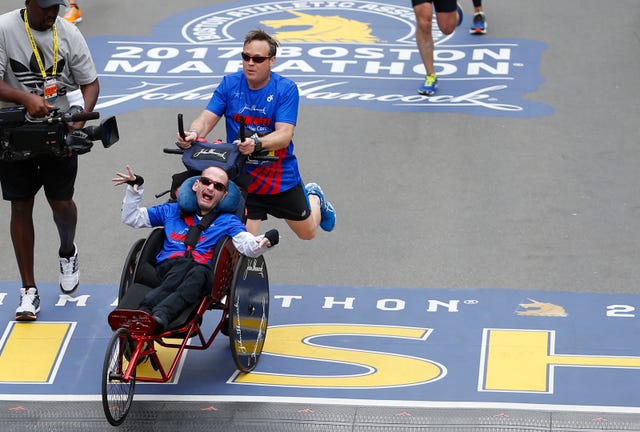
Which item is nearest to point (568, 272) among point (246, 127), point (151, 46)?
point (246, 127)

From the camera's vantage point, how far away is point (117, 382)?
6.25m

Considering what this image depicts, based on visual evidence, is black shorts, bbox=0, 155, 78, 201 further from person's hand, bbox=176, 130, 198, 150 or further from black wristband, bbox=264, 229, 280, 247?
black wristband, bbox=264, 229, 280, 247

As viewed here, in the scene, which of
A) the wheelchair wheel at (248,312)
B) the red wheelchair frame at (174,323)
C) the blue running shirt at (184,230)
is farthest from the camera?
the blue running shirt at (184,230)

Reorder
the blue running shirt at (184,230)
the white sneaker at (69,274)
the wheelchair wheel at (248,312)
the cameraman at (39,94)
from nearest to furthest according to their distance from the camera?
1. the wheelchair wheel at (248,312)
2. the blue running shirt at (184,230)
3. the cameraman at (39,94)
4. the white sneaker at (69,274)

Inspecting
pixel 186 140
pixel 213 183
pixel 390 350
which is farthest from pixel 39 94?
pixel 390 350

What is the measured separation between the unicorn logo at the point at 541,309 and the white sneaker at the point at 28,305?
2.97m

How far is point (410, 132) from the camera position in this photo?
1073 centimetres

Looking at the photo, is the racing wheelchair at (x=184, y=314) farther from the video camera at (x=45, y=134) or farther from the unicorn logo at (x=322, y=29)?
the unicorn logo at (x=322, y=29)

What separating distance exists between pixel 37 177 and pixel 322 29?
19.6 ft

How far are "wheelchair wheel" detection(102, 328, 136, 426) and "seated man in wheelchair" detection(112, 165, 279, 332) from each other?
297 mm

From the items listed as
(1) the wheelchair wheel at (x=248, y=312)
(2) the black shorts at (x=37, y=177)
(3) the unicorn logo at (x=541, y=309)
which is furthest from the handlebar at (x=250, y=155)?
(3) the unicorn logo at (x=541, y=309)

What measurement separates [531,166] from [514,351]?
3.07 metres

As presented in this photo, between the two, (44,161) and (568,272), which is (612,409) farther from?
(44,161)

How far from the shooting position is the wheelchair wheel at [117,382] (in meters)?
6.05
